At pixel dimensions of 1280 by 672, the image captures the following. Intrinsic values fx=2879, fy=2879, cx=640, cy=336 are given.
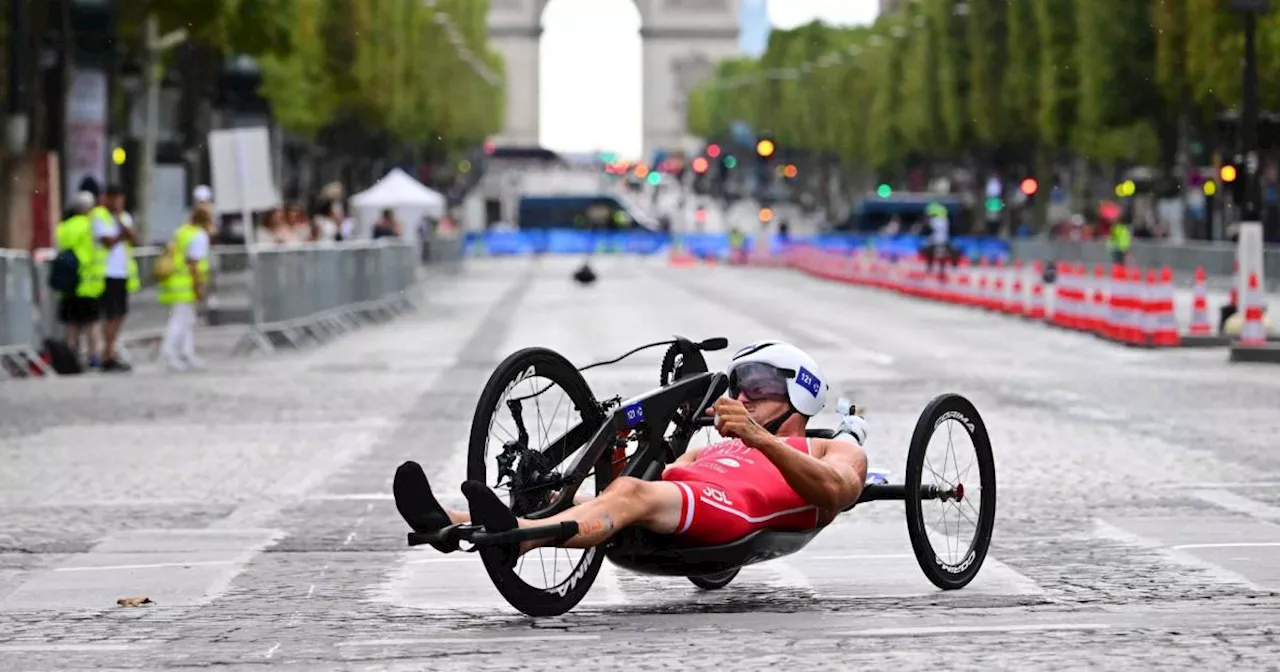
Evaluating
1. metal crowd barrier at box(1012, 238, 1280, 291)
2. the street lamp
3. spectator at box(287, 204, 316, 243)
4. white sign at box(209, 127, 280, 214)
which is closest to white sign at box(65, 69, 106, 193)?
spectator at box(287, 204, 316, 243)

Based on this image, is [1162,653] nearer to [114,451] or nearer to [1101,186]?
[114,451]

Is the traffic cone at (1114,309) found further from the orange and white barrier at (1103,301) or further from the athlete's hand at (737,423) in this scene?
the athlete's hand at (737,423)

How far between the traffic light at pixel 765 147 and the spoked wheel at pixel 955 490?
4352 centimetres

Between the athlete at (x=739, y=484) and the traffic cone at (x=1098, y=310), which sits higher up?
the athlete at (x=739, y=484)

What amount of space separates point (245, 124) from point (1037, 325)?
42778 millimetres

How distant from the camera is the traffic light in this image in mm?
53375

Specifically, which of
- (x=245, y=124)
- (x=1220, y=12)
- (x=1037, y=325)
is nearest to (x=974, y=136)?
(x=245, y=124)

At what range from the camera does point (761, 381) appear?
30.4 feet

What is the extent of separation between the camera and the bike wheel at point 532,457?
860 cm

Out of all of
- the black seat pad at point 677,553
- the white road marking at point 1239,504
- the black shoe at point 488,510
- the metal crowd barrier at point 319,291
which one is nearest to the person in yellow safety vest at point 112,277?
the metal crowd barrier at point 319,291

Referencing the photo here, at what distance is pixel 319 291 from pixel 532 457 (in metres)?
26.5

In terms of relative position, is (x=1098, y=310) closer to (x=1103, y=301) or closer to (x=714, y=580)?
(x=1103, y=301)

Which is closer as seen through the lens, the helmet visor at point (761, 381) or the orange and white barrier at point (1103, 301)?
the helmet visor at point (761, 381)

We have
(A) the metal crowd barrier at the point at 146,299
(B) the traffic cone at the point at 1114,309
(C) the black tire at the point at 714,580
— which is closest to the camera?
(C) the black tire at the point at 714,580
